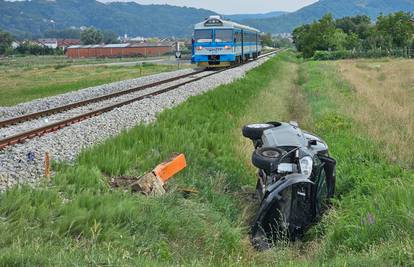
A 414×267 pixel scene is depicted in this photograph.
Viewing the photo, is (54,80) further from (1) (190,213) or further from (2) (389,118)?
(1) (190,213)

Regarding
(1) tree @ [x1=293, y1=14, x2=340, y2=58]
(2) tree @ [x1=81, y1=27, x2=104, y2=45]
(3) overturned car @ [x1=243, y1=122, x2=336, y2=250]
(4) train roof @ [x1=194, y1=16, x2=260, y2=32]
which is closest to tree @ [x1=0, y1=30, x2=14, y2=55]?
(2) tree @ [x1=81, y1=27, x2=104, y2=45]

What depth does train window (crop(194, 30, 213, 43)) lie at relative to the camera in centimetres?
3297

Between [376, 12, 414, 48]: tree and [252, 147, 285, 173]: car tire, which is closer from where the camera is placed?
[252, 147, 285, 173]: car tire

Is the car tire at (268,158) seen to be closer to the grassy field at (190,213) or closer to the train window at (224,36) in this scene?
the grassy field at (190,213)

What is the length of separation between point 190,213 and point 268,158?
4.48 feet

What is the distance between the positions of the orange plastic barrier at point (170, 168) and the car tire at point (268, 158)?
1.23m

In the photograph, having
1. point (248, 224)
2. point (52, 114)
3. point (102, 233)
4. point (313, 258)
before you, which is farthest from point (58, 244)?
point (52, 114)

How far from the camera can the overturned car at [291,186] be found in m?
6.41

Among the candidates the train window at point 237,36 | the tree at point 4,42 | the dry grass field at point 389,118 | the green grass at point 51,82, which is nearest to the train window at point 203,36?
the train window at point 237,36

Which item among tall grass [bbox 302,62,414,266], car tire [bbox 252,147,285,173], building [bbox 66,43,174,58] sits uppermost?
car tire [bbox 252,147,285,173]

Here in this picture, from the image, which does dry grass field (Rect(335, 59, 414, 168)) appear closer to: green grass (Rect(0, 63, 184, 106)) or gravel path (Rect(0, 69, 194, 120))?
gravel path (Rect(0, 69, 194, 120))

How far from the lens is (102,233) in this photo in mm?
4977

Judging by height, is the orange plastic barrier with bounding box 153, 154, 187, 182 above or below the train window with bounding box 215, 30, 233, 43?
below

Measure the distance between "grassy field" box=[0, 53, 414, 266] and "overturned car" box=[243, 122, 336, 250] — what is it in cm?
20
